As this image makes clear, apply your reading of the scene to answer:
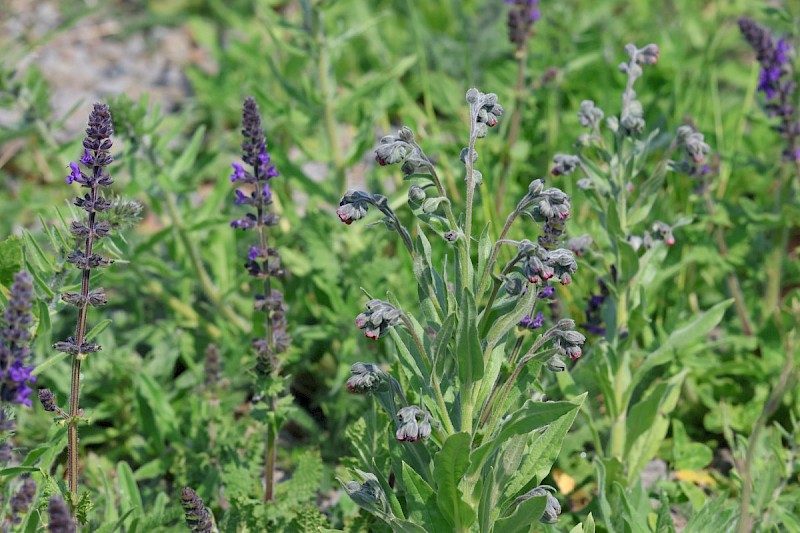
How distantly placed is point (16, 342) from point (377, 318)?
1.16 meters

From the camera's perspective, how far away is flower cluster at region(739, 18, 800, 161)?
16.4 ft

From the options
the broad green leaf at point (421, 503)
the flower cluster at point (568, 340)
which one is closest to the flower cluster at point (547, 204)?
the flower cluster at point (568, 340)

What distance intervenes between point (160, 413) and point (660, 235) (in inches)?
105

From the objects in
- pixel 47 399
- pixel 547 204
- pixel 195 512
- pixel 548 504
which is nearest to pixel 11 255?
pixel 47 399

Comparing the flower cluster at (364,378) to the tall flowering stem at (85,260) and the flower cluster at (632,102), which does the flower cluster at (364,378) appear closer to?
the tall flowering stem at (85,260)

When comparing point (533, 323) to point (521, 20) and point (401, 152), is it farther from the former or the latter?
point (521, 20)

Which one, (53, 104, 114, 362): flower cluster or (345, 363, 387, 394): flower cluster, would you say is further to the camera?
(53, 104, 114, 362): flower cluster

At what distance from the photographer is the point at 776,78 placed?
5059 millimetres

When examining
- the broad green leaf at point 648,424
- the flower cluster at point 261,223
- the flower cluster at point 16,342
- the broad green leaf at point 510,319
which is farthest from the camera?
the broad green leaf at point 648,424

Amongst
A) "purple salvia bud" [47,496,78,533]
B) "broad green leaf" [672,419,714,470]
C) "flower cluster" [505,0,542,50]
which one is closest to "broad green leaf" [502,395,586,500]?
"broad green leaf" [672,419,714,470]

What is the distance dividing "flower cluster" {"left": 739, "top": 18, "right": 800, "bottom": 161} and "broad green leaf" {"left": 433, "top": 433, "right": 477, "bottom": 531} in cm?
310

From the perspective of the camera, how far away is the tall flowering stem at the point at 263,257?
3883 mm

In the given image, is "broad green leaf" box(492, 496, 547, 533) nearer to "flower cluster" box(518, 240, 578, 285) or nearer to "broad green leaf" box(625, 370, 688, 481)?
"flower cluster" box(518, 240, 578, 285)

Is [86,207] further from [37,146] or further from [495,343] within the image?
[37,146]
